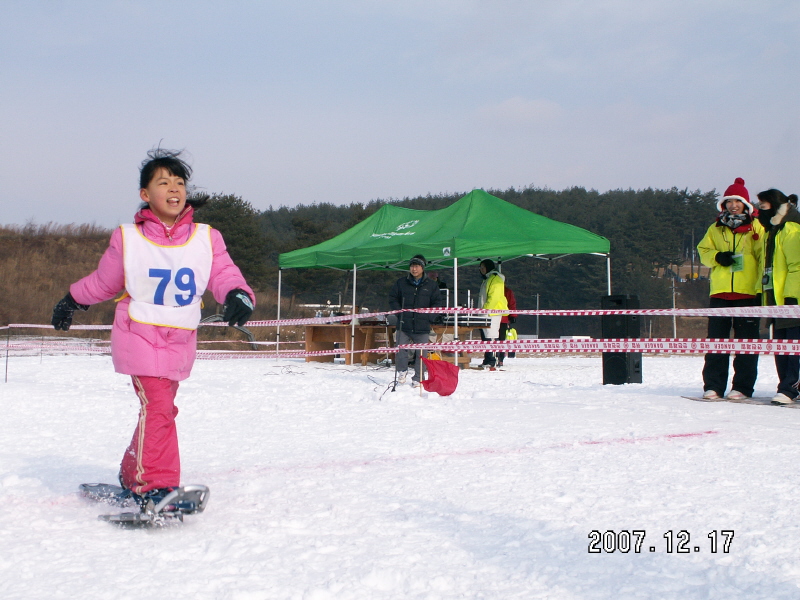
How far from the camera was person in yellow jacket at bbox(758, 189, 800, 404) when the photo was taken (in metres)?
6.88

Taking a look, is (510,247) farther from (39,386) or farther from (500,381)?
(39,386)

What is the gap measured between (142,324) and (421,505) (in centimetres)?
141

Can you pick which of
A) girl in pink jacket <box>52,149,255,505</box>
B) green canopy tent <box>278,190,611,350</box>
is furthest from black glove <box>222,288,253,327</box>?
green canopy tent <box>278,190,611,350</box>

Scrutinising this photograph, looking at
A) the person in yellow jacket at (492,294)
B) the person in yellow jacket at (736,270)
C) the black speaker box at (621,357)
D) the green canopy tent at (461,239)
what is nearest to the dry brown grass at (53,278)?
the green canopy tent at (461,239)

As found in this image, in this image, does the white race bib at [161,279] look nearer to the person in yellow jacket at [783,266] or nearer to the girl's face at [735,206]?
the person in yellow jacket at [783,266]

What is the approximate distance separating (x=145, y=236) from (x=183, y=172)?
0.36 m

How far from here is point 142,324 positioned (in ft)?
10.7

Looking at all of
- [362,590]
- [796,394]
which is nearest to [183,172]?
[362,590]

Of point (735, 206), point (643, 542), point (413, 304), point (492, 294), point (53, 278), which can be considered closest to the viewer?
point (643, 542)

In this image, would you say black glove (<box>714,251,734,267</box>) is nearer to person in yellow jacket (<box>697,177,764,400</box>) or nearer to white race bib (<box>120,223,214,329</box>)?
person in yellow jacket (<box>697,177,764,400</box>)

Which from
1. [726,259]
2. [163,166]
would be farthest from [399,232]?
[163,166]

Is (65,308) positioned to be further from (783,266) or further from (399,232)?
(399,232)

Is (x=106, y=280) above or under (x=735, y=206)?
under

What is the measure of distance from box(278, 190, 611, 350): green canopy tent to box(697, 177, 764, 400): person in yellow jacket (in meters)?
5.11
